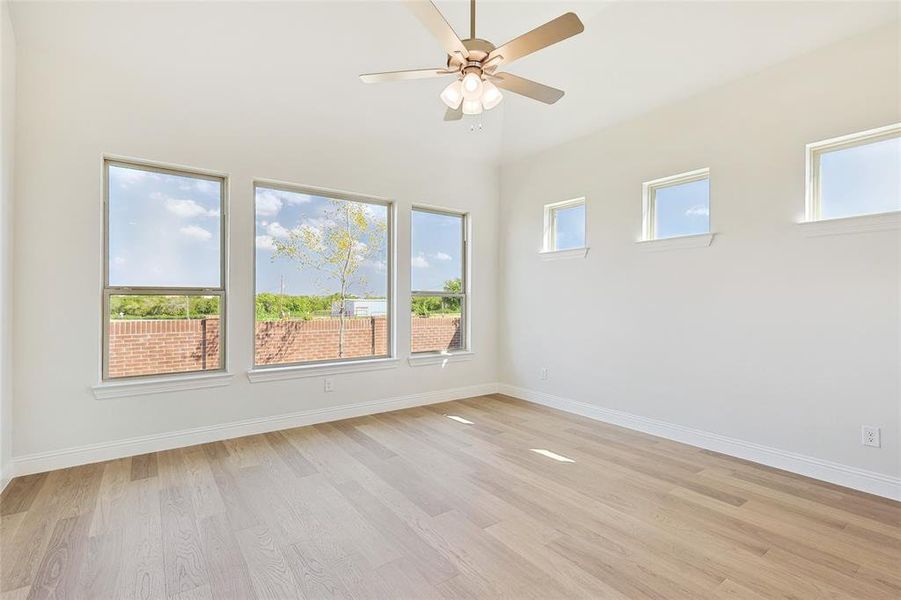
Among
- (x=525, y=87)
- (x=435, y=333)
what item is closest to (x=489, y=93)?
(x=525, y=87)

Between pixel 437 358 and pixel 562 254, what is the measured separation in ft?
6.12

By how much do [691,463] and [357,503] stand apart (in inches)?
97.0

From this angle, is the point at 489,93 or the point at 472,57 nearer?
the point at 472,57

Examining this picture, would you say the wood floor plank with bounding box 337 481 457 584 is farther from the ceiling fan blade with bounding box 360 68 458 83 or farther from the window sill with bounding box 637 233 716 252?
the window sill with bounding box 637 233 716 252

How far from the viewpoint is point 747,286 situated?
3266 mm

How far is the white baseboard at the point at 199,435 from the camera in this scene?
116 inches

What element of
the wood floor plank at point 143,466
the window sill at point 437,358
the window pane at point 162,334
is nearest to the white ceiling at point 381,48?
the window pane at point 162,334

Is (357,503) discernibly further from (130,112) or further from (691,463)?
(130,112)

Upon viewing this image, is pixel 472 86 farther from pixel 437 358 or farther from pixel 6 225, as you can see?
pixel 437 358

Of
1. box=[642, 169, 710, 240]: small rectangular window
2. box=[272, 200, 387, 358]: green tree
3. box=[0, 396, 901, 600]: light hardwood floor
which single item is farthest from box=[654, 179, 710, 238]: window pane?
box=[272, 200, 387, 358]: green tree

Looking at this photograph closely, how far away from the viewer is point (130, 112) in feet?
10.5

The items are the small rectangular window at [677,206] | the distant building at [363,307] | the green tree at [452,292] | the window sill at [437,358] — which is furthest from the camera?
the green tree at [452,292]

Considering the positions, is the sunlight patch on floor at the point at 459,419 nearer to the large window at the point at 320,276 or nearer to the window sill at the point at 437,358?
the window sill at the point at 437,358

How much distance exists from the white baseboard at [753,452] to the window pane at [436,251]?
1901 millimetres
